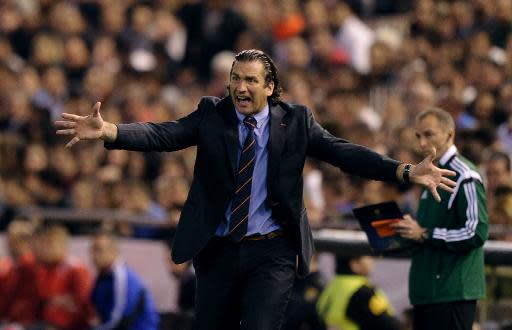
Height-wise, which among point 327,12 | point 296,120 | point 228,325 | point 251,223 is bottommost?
point 228,325

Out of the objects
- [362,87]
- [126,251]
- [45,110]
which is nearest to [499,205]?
[126,251]

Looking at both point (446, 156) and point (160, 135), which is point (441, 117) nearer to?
point (446, 156)

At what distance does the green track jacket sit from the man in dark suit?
3.35 feet

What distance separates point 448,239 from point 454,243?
0.14 feet

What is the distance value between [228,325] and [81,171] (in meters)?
7.38

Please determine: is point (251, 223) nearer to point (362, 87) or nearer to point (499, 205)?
point (499, 205)

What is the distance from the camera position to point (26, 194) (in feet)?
45.8

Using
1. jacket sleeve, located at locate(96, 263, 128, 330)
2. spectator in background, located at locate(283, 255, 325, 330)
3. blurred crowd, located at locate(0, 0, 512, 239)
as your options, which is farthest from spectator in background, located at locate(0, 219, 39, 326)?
spectator in background, located at locate(283, 255, 325, 330)

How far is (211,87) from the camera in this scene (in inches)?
601

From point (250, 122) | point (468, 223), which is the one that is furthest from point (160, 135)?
point (468, 223)

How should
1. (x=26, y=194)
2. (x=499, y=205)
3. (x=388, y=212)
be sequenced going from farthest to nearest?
1. (x=26, y=194)
2. (x=499, y=205)
3. (x=388, y=212)

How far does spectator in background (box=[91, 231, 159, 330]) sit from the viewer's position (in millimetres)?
10773

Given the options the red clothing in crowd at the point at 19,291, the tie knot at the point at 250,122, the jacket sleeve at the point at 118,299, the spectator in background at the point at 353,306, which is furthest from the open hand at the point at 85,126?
the red clothing in crowd at the point at 19,291

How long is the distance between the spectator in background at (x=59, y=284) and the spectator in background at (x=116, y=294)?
1.02ft
